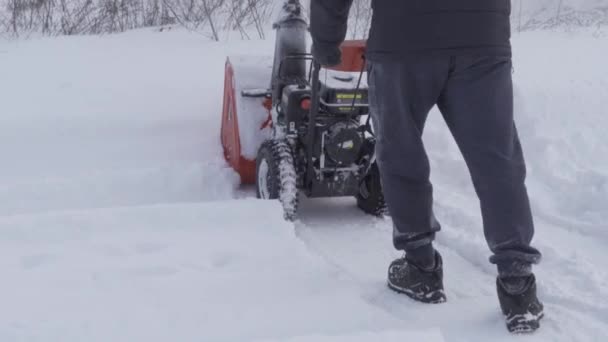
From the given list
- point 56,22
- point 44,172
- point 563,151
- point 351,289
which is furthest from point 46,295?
point 56,22

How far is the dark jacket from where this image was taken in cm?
206

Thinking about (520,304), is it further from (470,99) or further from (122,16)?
(122,16)

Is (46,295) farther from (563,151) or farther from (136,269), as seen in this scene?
(563,151)

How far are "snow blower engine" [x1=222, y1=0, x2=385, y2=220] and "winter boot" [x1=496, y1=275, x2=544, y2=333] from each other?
118cm

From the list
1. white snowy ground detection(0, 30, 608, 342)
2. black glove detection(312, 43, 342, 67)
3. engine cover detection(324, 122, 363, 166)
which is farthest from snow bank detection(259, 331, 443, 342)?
engine cover detection(324, 122, 363, 166)

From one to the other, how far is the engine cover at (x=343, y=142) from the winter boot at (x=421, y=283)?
85 centimetres

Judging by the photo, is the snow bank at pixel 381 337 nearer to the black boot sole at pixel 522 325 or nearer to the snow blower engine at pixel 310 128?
the black boot sole at pixel 522 325

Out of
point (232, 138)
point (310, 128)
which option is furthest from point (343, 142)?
point (232, 138)

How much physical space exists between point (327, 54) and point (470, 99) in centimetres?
55

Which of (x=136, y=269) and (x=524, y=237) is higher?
(x=524, y=237)

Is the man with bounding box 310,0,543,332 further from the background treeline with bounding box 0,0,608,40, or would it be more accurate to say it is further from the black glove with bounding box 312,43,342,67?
the background treeline with bounding box 0,0,608,40

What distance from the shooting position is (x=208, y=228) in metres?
2.83

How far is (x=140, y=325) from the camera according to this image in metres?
2.05

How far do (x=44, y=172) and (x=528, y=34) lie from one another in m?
5.36
